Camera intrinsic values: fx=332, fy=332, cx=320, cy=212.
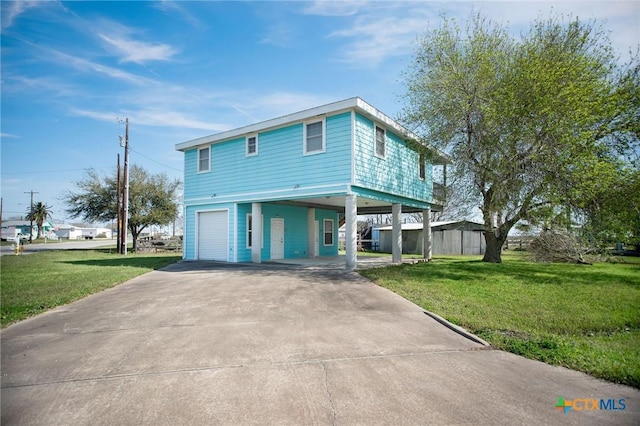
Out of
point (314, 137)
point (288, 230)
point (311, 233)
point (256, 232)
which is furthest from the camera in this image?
point (311, 233)

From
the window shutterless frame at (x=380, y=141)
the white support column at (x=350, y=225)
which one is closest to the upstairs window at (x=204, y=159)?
the white support column at (x=350, y=225)

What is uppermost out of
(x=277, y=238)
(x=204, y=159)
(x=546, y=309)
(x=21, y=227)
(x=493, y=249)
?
(x=204, y=159)

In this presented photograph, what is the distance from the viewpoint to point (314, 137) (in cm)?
1324

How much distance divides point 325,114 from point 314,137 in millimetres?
A: 1038

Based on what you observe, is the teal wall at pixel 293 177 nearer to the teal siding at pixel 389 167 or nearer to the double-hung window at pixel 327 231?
the teal siding at pixel 389 167

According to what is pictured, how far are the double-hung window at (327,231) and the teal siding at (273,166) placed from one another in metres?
7.20

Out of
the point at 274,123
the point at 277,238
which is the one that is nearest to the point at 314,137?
the point at 274,123

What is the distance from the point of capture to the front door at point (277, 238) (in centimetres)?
1752

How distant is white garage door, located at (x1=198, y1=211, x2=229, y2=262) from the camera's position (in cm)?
1650

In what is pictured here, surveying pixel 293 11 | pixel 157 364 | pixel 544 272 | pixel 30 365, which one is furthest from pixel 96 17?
pixel 544 272

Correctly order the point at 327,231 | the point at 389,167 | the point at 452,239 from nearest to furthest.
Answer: the point at 389,167 < the point at 327,231 < the point at 452,239

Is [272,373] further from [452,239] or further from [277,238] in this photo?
[452,239]

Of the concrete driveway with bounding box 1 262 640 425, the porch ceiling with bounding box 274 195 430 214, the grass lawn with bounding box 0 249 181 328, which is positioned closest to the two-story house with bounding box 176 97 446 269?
the porch ceiling with bounding box 274 195 430 214

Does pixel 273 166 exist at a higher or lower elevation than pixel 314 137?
lower
